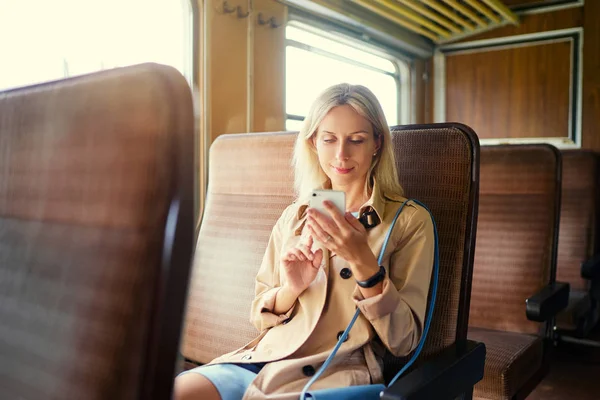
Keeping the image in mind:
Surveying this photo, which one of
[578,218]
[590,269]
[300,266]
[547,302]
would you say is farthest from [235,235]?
[578,218]

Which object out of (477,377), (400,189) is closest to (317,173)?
A: (400,189)

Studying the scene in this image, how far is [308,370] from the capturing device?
1292 mm

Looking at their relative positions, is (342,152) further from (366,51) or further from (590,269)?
(366,51)

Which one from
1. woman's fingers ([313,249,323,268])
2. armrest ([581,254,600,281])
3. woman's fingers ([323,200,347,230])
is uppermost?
woman's fingers ([323,200,347,230])

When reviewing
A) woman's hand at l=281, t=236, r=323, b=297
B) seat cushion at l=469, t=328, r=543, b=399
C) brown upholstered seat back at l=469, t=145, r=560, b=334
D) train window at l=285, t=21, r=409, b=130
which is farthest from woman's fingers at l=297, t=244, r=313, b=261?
train window at l=285, t=21, r=409, b=130

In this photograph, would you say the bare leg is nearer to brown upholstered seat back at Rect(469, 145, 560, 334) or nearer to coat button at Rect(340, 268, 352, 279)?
coat button at Rect(340, 268, 352, 279)

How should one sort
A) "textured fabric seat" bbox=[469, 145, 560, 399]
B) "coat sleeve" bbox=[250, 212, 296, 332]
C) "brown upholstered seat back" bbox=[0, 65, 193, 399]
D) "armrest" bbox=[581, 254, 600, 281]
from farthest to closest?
"armrest" bbox=[581, 254, 600, 281]
"textured fabric seat" bbox=[469, 145, 560, 399]
"coat sleeve" bbox=[250, 212, 296, 332]
"brown upholstered seat back" bbox=[0, 65, 193, 399]

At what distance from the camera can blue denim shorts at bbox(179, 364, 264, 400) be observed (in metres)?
1.30

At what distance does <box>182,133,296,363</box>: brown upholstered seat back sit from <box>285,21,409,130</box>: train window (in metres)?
1.06

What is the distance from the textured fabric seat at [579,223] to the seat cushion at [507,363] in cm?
98

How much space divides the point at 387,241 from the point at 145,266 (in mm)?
900

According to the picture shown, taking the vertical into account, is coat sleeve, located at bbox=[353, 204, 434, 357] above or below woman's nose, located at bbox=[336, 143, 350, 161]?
below

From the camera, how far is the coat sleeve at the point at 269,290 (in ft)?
4.57

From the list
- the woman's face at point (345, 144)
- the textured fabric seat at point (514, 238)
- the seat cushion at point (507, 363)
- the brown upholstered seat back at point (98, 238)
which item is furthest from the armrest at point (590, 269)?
the brown upholstered seat back at point (98, 238)
